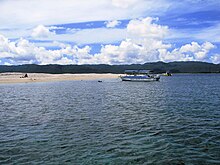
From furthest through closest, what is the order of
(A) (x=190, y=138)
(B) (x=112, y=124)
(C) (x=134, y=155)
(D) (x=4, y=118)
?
(D) (x=4, y=118)
(B) (x=112, y=124)
(A) (x=190, y=138)
(C) (x=134, y=155)

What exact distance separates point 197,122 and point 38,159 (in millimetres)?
15534

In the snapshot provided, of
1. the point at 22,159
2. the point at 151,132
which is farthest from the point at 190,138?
the point at 22,159

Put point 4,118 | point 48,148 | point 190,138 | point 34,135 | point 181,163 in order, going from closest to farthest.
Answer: point 181,163 < point 48,148 < point 190,138 < point 34,135 < point 4,118

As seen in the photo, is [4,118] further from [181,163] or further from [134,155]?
[181,163]

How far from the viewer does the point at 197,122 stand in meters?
26.2

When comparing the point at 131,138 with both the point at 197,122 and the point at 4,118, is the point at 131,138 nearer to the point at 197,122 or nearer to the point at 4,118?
the point at 197,122

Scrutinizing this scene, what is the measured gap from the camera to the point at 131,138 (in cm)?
2039

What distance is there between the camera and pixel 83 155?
16641mm

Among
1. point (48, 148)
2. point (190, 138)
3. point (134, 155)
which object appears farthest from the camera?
point (190, 138)

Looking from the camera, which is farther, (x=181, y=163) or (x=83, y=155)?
(x=83, y=155)

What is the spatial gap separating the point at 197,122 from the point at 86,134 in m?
10.6

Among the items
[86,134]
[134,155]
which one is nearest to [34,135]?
[86,134]

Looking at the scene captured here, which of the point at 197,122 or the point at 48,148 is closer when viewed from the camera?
the point at 48,148

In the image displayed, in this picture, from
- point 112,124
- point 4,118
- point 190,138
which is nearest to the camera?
point 190,138
